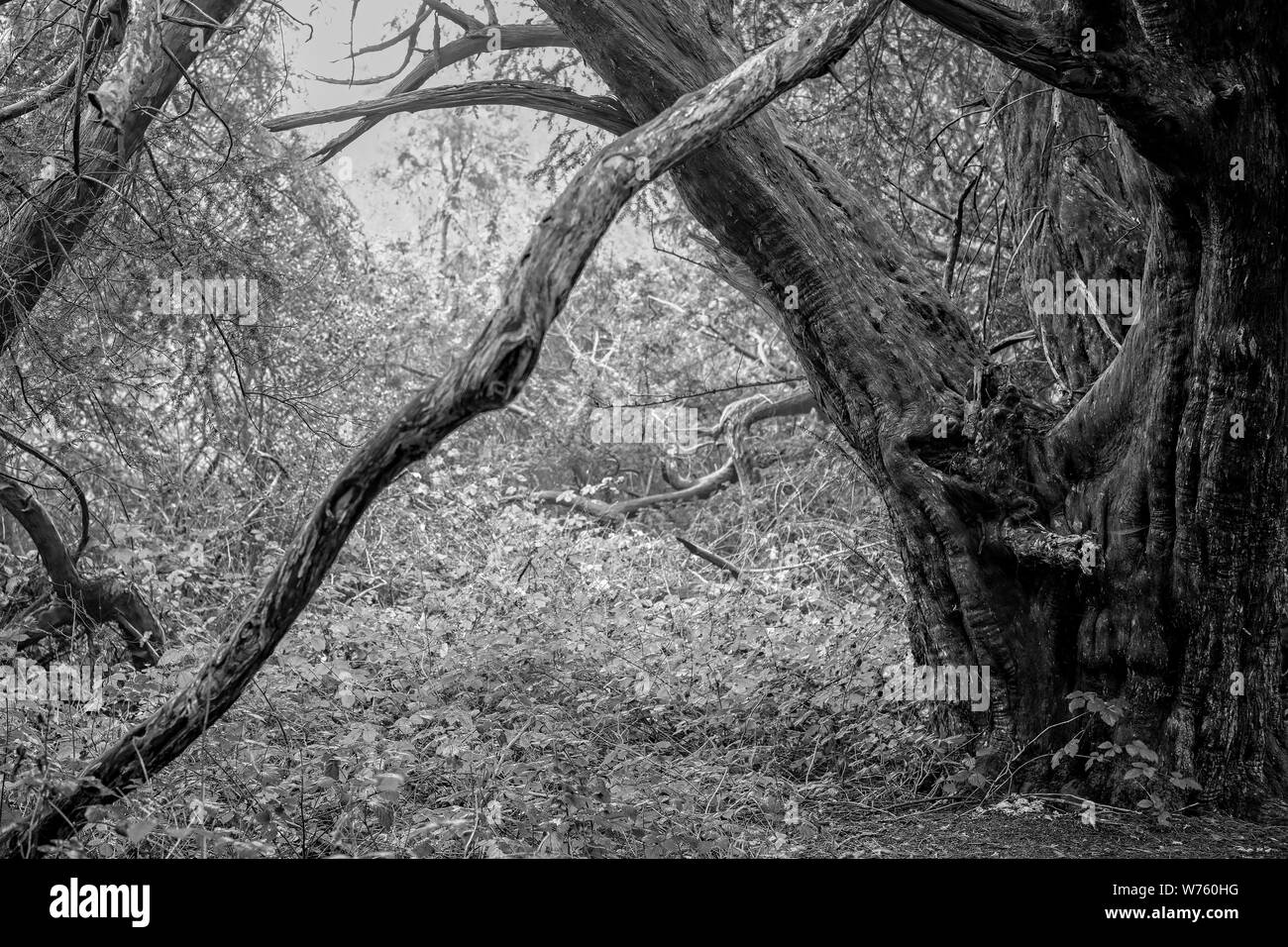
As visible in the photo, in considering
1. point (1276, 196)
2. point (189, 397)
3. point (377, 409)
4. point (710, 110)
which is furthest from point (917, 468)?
point (377, 409)

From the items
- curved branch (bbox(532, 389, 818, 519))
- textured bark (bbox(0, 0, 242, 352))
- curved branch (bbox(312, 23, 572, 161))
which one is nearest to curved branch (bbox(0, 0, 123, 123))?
textured bark (bbox(0, 0, 242, 352))

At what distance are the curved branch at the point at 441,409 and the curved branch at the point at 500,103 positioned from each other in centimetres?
184

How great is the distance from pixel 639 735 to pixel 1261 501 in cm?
276

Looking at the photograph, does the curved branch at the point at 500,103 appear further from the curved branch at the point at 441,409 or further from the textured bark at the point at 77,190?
the curved branch at the point at 441,409

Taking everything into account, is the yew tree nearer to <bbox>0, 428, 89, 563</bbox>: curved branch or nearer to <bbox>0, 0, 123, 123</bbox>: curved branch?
<bbox>0, 0, 123, 123</bbox>: curved branch

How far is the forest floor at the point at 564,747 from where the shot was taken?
368 cm

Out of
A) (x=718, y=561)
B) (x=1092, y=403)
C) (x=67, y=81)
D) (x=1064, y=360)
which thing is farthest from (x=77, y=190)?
(x=718, y=561)

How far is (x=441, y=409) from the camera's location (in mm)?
2654

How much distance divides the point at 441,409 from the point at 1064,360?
340 centimetres

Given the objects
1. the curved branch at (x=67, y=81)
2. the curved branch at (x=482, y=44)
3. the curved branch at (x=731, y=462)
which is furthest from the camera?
the curved branch at (x=731, y=462)

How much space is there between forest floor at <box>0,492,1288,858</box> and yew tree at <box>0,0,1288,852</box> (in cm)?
30

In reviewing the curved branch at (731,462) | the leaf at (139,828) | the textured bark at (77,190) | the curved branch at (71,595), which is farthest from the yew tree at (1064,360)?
the curved branch at (731,462)

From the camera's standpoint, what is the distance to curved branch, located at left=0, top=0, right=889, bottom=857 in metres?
2.65

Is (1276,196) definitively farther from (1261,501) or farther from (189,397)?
(189,397)
